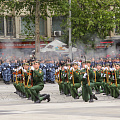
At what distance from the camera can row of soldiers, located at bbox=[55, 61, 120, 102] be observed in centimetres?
1577

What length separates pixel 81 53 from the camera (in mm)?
41812

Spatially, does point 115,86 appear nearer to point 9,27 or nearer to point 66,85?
point 66,85

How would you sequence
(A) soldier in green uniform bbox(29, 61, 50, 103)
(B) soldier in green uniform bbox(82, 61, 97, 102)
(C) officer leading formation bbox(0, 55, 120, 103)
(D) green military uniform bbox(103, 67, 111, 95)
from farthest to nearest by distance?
(D) green military uniform bbox(103, 67, 111, 95)
(B) soldier in green uniform bbox(82, 61, 97, 102)
(C) officer leading formation bbox(0, 55, 120, 103)
(A) soldier in green uniform bbox(29, 61, 50, 103)

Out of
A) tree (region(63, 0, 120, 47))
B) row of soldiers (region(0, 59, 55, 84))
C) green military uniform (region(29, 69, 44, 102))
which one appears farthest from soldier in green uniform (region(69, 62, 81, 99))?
tree (region(63, 0, 120, 47))

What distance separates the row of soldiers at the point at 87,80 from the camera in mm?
15773

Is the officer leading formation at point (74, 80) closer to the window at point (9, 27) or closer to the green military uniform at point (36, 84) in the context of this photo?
the green military uniform at point (36, 84)

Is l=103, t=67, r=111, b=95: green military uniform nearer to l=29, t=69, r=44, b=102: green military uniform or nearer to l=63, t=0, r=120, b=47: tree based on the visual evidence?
l=29, t=69, r=44, b=102: green military uniform

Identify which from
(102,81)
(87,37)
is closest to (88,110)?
(102,81)

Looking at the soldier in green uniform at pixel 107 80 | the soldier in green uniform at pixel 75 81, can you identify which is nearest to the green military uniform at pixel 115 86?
the soldier in green uniform at pixel 107 80

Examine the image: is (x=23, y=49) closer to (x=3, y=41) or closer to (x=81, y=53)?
(x=3, y=41)

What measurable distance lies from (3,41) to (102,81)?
26.9 meters

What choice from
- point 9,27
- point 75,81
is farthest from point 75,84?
→ point 9,27

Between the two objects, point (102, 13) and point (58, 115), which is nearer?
point (58, 115)

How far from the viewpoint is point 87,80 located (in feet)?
51.7
